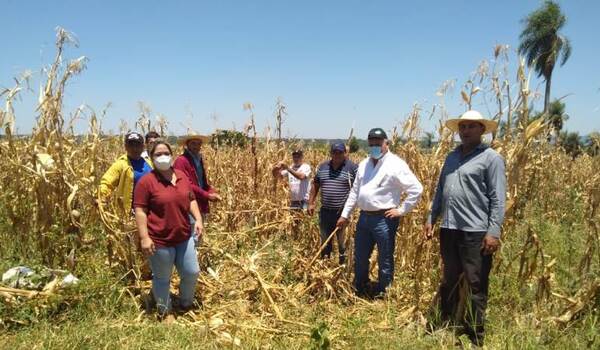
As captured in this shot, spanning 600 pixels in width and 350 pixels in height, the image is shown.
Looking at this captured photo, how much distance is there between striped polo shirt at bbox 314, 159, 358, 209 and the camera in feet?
16.0

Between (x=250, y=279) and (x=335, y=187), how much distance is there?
1.45 m

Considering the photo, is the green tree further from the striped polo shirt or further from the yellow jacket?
the yellow jacket

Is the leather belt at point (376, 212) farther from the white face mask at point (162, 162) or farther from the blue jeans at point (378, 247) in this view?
the white face mask at point (162, 162)

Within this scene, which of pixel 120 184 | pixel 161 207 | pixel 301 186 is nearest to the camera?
pixel 161 207

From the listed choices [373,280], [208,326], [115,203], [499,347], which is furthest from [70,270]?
[499,347]

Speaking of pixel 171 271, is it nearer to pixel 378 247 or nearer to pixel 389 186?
pixel 378 247

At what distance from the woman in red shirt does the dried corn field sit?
0.33 m

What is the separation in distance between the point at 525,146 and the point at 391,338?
2060mm

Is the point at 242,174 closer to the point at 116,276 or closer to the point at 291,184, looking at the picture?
the point at 291,184

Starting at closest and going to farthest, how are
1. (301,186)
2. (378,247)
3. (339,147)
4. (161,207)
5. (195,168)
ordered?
(161,207), (378,247), (195,168), (339,147), (301,186)

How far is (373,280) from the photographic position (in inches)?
194

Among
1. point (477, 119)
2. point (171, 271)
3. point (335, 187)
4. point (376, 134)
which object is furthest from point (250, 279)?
point (477, 119)

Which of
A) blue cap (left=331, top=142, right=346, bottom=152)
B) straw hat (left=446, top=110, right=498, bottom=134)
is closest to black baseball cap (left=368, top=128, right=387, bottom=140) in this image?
blue cap (left=331, top=142, right=346, bottom=152)

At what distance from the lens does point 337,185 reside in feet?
16.1
